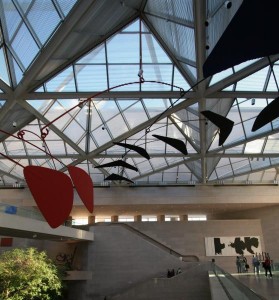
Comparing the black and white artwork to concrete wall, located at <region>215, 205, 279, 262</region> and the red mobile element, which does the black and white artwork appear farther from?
the red mobile element

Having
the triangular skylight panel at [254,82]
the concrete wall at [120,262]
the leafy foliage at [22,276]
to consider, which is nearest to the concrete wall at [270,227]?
the concrete wall at [120,262]

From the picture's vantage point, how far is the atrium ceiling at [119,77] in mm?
15742

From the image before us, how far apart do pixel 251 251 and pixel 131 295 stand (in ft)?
58.3

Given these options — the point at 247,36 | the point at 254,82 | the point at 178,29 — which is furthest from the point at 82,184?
the point at 254,82

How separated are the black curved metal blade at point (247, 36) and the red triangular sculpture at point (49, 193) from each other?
494 cm

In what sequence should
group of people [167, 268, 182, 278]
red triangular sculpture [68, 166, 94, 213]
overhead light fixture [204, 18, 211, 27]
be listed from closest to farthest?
red triangular sculpture [68, 166, 94, 213]
overhead light fixture [204, 18, 211, 27]
group of people [167, 268, 182, 278]

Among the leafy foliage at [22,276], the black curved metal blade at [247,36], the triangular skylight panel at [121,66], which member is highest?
the triangular skylight panel at [121,66]

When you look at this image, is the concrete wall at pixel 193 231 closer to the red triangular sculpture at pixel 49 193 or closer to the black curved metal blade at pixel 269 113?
the black curved metal blade at pixel 269 113

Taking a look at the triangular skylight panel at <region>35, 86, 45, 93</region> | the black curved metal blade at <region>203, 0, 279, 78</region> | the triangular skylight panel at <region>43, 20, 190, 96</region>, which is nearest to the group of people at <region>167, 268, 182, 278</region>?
the triangular skylight panel at <region>43, 20, 190, 96</region>

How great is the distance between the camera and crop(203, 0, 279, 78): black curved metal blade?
489 cm

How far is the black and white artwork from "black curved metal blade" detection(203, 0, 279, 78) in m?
41.0

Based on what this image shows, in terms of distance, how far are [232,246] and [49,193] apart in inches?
1540

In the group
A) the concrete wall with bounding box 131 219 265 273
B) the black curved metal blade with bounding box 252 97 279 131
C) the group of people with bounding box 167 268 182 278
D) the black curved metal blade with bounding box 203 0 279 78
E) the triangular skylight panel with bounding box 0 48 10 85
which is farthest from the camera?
the concrete wall with bounding box 131 219 265 273

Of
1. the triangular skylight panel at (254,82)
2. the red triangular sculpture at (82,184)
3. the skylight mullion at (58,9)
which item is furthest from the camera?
the triangular skylight panel at (254,82)
